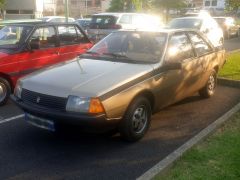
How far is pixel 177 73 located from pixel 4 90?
3515 mm

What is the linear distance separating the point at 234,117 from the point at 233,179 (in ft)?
7.37

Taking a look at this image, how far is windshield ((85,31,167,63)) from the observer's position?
19.2 feet

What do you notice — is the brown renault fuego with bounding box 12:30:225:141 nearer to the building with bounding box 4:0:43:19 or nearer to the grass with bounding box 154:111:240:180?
the grass with bounding box 154:111:240:180

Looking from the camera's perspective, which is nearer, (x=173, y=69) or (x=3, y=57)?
(x=173, y=69)

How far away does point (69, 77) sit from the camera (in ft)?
17.0

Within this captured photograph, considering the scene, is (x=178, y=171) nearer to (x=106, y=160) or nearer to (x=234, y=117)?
(x=106, y=160)

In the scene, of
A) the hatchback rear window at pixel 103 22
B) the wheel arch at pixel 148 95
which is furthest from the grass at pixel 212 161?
the hatchback rear window at pixel 103 22

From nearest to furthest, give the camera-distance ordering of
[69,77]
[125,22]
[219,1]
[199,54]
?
1. [69,77]
2. [199,54]
3. [125,22]
4. [219,1]

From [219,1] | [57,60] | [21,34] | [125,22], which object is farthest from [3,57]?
[219,1]

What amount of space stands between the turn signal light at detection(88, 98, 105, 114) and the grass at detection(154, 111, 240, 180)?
114cm

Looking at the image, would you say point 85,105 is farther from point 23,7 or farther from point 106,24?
point 23,7

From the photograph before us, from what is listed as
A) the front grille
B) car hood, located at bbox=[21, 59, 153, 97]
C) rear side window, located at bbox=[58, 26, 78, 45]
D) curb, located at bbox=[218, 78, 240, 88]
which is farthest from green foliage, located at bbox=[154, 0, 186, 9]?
the front grille

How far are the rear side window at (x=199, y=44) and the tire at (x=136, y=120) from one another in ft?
6.71

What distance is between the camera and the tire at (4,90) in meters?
7.28
